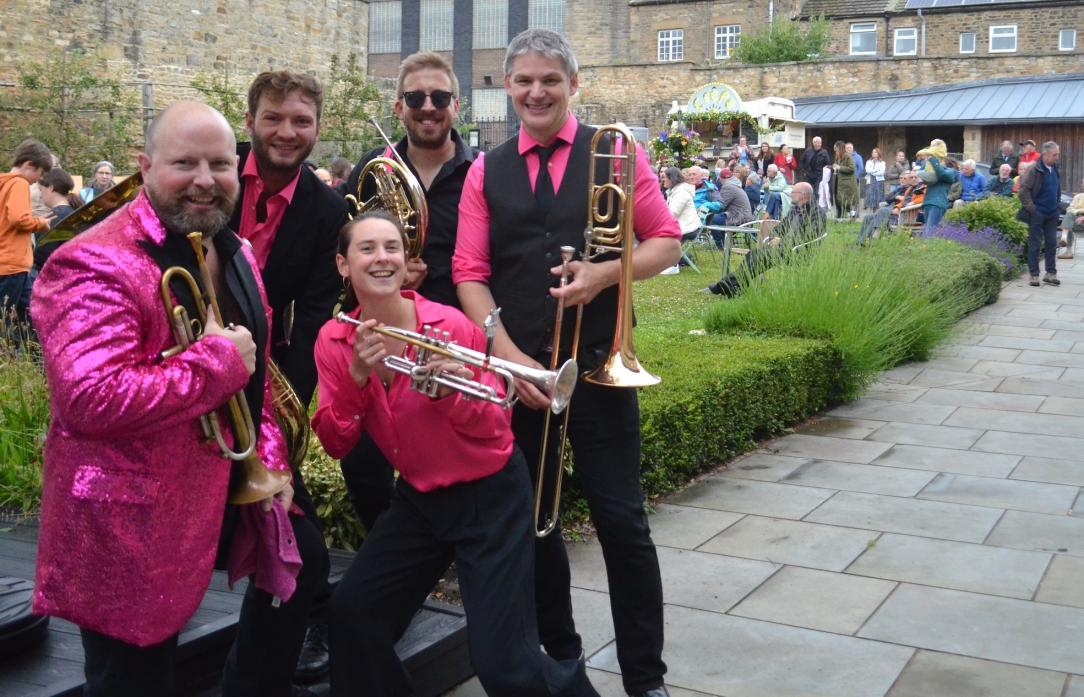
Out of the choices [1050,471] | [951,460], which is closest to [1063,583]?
[1050,471]

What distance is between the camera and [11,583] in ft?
12.6

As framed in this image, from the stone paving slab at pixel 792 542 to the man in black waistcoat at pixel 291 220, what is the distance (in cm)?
250

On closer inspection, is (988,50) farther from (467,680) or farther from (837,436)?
(467,680)

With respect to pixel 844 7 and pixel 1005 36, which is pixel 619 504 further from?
pixel 844 7

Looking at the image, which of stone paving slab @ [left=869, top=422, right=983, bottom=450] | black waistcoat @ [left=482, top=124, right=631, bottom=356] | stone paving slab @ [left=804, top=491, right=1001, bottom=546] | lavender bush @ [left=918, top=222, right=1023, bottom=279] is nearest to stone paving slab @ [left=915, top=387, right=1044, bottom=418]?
stone paving slab @ [left=869, top=422, right=983, bottom=450]

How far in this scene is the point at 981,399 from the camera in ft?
31.3

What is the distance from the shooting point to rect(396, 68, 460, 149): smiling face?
4133 millimetres

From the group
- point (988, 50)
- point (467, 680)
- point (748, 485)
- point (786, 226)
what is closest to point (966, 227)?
point (786, 226)

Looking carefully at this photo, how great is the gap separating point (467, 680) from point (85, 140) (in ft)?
54.8

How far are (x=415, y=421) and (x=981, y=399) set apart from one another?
7.35 metres

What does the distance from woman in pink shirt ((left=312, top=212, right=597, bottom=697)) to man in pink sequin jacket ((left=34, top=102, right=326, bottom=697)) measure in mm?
523

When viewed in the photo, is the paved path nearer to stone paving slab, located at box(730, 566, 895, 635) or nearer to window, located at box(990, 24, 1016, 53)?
stone paving slab, located at box(730, 566, 895, 635)

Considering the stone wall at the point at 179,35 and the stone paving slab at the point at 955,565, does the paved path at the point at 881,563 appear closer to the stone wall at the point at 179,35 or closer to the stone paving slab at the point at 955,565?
the stone paving slab at the point at 955,565

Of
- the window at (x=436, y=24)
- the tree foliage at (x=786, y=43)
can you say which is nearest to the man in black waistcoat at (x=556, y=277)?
the tree foliage at (x=786, y=43)
